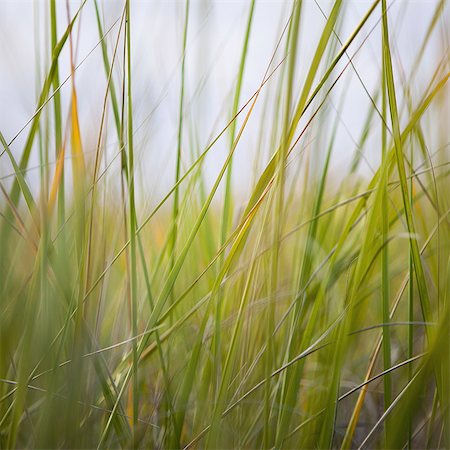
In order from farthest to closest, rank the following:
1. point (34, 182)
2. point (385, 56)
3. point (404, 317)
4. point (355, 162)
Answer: point (404, 317)
point (355, 162)
point (34, 182)
point (385, 56)

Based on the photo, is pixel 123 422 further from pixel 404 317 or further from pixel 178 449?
pixel 404 317

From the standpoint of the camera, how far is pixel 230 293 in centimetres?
68

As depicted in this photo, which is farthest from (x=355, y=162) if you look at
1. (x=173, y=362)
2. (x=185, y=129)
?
(x=173, y=362)

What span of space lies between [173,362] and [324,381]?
164 mm

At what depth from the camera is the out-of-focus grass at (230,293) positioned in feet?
1.42

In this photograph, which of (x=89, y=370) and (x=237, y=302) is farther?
(x=237, y=302)

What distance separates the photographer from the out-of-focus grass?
434 mm

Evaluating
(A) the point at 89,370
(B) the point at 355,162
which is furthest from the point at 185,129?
(A) the point at 89,370

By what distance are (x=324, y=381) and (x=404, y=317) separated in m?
0.33

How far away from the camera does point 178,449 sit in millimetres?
470

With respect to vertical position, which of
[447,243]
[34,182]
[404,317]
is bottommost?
[404,317]

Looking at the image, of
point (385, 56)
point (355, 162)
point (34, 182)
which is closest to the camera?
point (385, 56)

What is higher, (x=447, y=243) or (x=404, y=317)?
(x=447, y=243)

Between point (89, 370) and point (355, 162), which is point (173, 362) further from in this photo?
point (355, 162)
